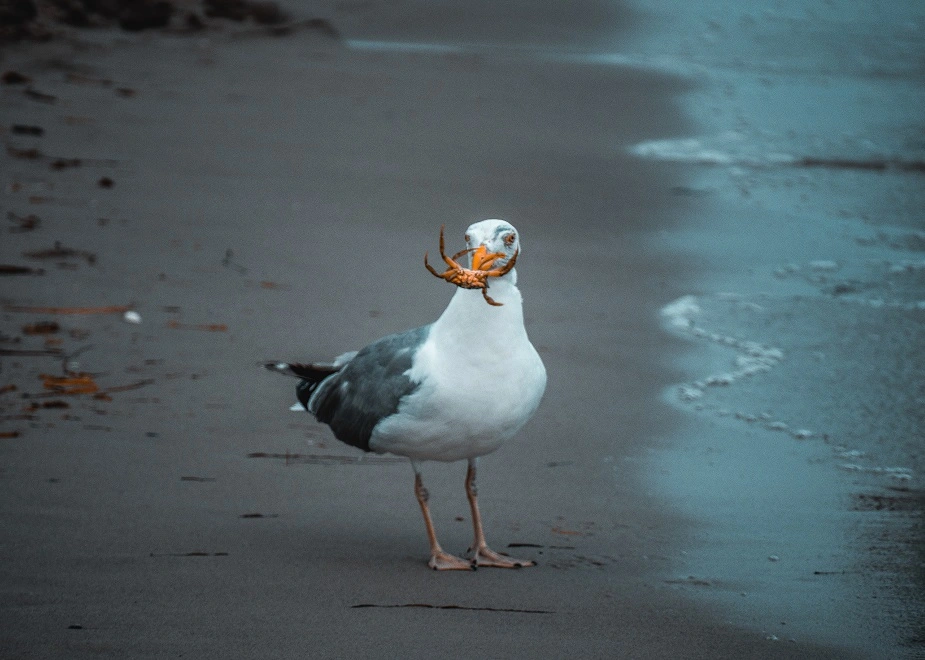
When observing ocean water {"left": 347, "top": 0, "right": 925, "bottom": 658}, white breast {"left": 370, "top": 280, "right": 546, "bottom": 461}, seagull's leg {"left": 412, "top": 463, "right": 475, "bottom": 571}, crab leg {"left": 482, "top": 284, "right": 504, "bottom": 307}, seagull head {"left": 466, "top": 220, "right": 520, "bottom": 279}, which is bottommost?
seagull's leg {"left": 412, "top": 463, "right": 475, "bottom": 571}

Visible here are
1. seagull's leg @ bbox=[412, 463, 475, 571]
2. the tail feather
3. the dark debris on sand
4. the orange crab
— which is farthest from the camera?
the dark debris on sand

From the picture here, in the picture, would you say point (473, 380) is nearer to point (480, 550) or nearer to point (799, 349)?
point (480, 550)

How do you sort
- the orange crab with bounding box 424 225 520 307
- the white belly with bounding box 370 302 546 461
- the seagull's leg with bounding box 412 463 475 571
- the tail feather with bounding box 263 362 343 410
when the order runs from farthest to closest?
the tail feather with bounding box 263 362 343 410, the seagull's leg with bounding box 412 463 475 571, the white belly with bounding box 370 302 546 461, the orange crab with bounding box 424 225 520 307

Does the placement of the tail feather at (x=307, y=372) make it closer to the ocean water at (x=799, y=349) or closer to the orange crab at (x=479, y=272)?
the orange crab at (x=479, y=272)

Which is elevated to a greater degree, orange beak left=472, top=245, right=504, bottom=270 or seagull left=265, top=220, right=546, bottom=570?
orange beak left=472, top=245, right=504, bottom=270

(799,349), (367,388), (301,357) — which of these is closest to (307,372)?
(367,388)

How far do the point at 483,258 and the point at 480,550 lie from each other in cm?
113

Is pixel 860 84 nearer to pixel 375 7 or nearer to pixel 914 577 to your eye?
pixel 375 7

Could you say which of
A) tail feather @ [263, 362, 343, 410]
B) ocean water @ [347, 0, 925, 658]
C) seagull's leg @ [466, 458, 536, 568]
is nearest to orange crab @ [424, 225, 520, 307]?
seagull's leg @ [466, 458, 536, 568]

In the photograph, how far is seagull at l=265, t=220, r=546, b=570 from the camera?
13.1ft

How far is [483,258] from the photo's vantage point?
13.0ft

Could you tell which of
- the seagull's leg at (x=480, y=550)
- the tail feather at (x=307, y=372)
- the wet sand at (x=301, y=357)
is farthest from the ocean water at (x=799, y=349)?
the tail feather at (x=307, y=372)

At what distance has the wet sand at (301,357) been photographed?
3660 millimetres

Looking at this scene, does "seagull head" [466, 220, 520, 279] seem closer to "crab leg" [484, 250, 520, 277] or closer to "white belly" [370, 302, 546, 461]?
"crab leg" [484, 250, 520, 277]
